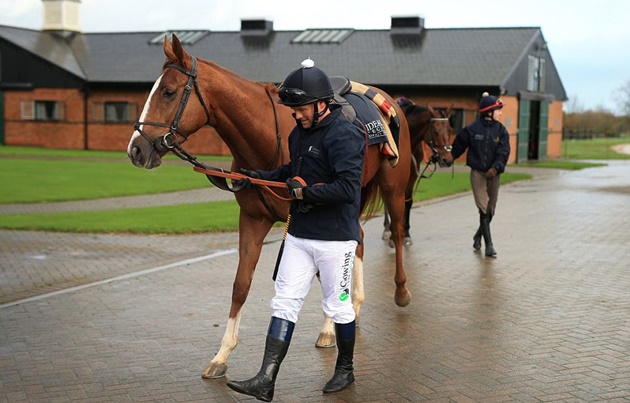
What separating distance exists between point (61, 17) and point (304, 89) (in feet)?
135

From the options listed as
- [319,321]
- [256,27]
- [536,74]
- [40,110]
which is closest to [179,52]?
[319,321]

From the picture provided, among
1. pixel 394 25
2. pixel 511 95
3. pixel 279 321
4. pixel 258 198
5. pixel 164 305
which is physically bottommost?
pixel 164 305

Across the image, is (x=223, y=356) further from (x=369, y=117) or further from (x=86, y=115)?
(x=86, y=115)

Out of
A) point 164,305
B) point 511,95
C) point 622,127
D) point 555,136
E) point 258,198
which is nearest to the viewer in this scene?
point 258,198

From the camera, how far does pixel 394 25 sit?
37.8 metres

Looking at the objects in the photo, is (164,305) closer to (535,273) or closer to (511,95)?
→ (535,273)

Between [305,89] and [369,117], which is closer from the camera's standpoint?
[305,89]

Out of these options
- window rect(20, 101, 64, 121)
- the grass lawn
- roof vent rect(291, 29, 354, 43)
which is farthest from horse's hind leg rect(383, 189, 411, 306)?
window rect(20, 101, 64, 121)

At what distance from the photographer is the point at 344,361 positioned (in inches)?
221

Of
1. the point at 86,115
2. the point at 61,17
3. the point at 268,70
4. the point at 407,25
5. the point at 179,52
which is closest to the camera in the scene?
the point at 179,52

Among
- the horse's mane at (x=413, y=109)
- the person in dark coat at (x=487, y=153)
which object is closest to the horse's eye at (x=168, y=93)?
the person in dark coat at (x=487, y=153)

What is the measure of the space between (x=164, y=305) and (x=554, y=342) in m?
3.70

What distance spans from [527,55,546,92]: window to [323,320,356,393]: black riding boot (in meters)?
31.3

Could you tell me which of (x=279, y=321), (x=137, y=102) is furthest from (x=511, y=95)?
(x=279, y=321)
